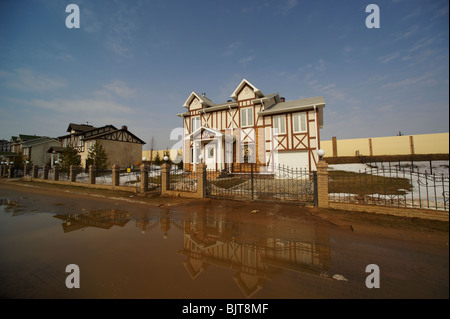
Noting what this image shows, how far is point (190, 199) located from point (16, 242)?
21.0 feet

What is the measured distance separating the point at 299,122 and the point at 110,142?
28133 mm

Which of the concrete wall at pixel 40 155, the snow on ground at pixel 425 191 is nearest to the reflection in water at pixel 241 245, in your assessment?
the snow on ground at pixel 425 191

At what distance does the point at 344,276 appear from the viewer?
3037mm

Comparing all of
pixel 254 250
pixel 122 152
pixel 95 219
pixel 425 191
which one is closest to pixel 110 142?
pixel 122 152

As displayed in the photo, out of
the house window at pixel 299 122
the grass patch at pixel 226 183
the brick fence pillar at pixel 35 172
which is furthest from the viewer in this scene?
the brick fence pillar at pixel 35 172

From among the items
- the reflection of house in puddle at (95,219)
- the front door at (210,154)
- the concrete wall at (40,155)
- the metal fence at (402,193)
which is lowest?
the reflection of house in puddle at (95,219)

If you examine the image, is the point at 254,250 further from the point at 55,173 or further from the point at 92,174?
the point at 55,173

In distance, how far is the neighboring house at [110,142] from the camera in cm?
2744

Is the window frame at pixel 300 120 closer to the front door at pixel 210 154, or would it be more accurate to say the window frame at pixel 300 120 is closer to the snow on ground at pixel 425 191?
the snow on ground at pixel 425 191

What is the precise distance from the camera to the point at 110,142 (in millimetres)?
28609

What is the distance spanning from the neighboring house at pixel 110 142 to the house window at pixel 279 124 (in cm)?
2488

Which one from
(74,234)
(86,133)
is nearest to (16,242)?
(74,234)

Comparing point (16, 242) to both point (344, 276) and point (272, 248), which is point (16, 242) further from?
point (344, 276)

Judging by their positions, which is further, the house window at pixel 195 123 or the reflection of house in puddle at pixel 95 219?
the house window at pixel 195 123
